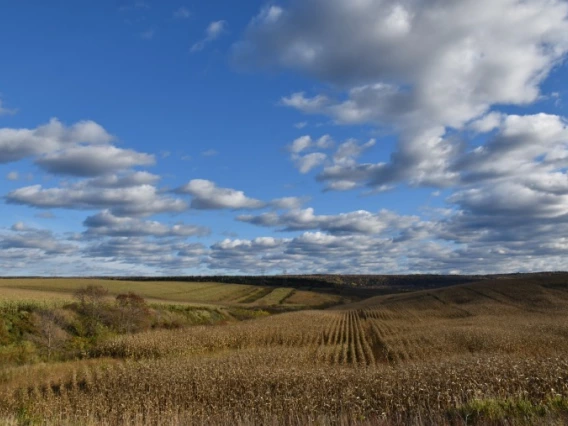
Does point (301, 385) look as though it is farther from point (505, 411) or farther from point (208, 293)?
point (208, 293)

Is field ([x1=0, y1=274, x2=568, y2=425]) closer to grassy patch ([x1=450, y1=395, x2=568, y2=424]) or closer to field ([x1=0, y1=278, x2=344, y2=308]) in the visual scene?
grassy patch ([x1=450, y1=395, x2=568, y2=424])

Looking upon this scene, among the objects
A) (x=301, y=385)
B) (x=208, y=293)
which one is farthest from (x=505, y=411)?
(x=208, y=293)

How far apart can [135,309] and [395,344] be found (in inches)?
1060

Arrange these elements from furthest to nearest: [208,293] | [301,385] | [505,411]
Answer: [208,293], [301,385], [505,411]

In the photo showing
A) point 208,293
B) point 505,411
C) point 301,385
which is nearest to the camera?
point 505,411

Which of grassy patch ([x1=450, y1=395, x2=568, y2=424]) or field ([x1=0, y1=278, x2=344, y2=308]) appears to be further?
field ([x1=0, y1=278, x2=344, y2=308])

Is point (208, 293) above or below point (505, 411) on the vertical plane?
below

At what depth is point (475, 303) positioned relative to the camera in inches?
3100

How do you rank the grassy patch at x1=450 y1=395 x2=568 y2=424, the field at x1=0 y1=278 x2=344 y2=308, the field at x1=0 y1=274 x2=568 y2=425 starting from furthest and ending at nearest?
the field at x1=0 y1=278 x2=344 y2=308 < the field at x1=0 y1=274 x2=568 y2=425 < the grassy patch at x1=450 y1=395 x2=568 y2=424

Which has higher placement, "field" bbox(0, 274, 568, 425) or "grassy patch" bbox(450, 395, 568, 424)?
"grassy patch" bbox(450, 395, 568, 424)

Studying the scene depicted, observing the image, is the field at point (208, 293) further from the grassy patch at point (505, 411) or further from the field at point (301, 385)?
the grassy patch at point (505, 411)

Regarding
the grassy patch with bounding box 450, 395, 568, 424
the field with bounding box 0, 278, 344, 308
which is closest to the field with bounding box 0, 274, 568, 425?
the grassy patch with bounding box 450, 395, 568, 424

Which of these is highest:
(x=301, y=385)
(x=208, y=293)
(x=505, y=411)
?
(x=505, y=411)

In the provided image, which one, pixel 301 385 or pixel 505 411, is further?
pixel 301 385
